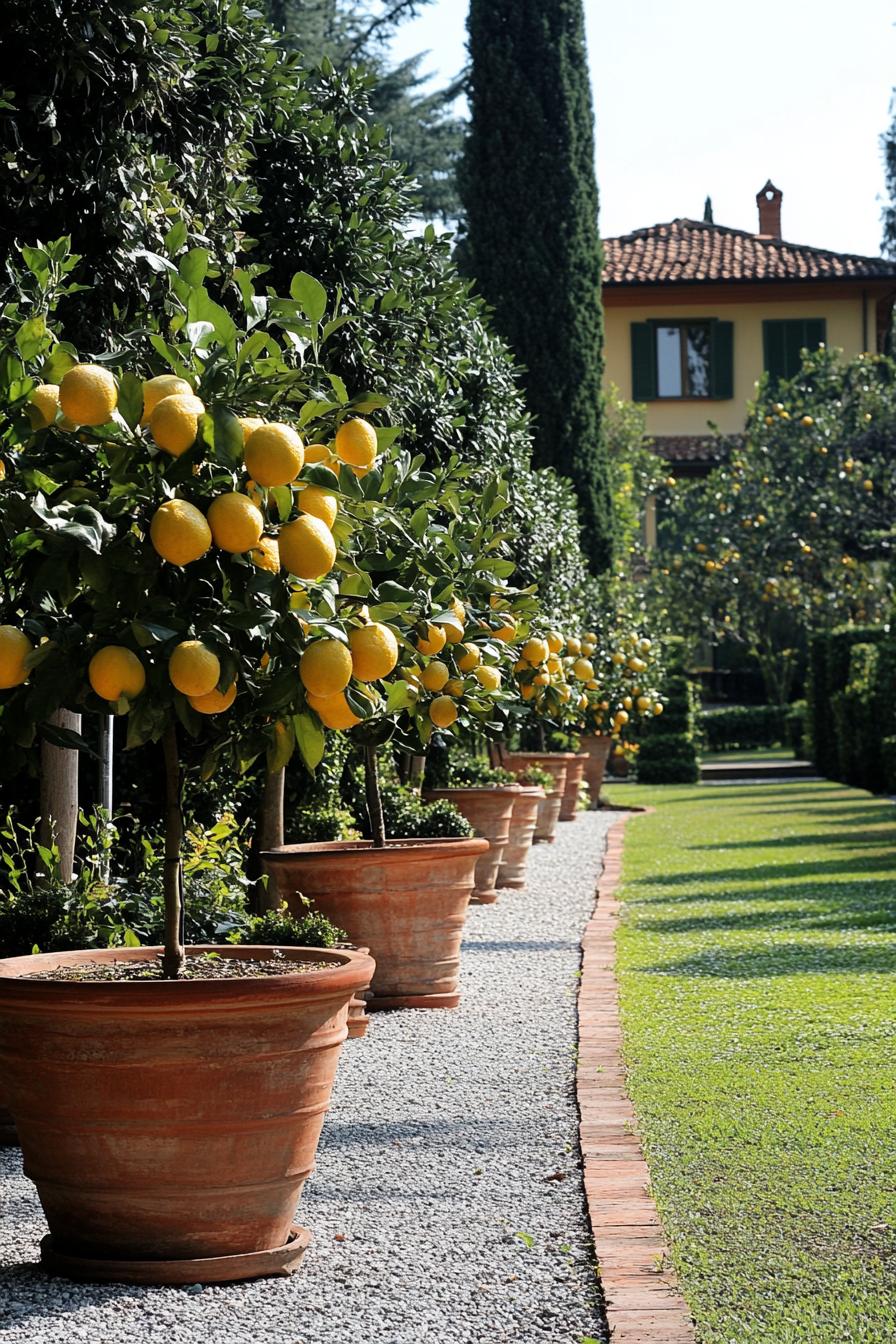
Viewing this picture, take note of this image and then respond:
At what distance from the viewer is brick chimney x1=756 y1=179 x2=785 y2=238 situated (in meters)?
41.0

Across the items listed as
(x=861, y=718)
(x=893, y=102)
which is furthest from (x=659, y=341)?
(x=861, y=718)

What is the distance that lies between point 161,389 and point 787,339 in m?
33.0

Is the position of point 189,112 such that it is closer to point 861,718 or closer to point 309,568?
point 309,568

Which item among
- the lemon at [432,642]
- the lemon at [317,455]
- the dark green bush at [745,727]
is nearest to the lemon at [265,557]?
the lemon at [317,455]

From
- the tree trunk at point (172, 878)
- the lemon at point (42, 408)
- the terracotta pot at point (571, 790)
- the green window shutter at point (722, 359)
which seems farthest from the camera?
the green window shutter at point (722, 359)

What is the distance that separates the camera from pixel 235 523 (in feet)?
9.39

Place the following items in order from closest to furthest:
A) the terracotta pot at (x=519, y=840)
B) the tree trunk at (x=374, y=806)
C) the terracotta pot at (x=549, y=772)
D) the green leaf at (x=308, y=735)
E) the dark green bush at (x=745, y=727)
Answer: the green leaf at (x=308, y=735), the tree trunk at (x=374, y=806), the terracotta pot at (x=519, y=840), the terracotta pot at (x=549, y=772), the dark green bush at (x=745, y=727)

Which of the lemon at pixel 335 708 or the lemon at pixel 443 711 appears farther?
the lemon at pixel 443 711

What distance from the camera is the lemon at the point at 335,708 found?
302 centimetres

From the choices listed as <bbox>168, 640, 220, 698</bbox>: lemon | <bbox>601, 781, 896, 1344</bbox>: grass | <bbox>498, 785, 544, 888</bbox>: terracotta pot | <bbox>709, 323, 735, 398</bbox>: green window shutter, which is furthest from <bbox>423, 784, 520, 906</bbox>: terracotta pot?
<bbox>709, 323, 735, 398</bbox>: green window shutter

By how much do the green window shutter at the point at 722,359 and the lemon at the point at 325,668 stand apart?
32322 millimetres

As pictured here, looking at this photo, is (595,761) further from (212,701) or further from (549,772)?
(212,701)

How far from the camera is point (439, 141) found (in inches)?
1086

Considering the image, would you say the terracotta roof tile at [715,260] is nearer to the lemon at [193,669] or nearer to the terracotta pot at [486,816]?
the terracotta pot at [486,816]
